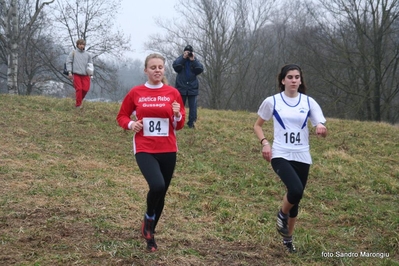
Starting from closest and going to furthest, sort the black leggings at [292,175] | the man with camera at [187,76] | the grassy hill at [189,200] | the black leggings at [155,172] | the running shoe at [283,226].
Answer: the black leggings at [155,172] < the black leggings at [292,175] < the grassy hill at [189,200] < the running shoe at [283,226] < the man with camera at [187,76]

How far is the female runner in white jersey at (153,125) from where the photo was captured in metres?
4.12

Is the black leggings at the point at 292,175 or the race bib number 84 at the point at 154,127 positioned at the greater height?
the race bib number 84 at the point at 154,127

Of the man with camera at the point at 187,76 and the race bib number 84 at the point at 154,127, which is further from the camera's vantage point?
the man with camera at the point at 187,76

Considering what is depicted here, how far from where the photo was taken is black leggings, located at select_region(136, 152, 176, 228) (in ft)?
13.1

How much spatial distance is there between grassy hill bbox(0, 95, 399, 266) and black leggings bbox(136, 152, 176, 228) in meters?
0.53

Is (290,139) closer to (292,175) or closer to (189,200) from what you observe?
(292,175)

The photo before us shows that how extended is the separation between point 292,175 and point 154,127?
147 cm

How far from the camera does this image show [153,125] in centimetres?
416

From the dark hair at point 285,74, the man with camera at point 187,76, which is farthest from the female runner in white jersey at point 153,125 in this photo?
the man with camera at point 187,76

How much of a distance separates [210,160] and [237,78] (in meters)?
34.4

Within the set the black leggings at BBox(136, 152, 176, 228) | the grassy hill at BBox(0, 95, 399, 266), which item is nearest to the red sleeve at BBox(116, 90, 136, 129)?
the black leggings at BBox(136, 152, 176, 228)

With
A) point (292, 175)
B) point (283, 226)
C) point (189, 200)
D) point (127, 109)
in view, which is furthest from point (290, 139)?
point (189, 200)

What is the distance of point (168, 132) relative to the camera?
422cm

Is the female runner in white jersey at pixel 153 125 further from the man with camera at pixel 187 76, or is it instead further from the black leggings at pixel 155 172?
the man with camera at pixel 187 76
